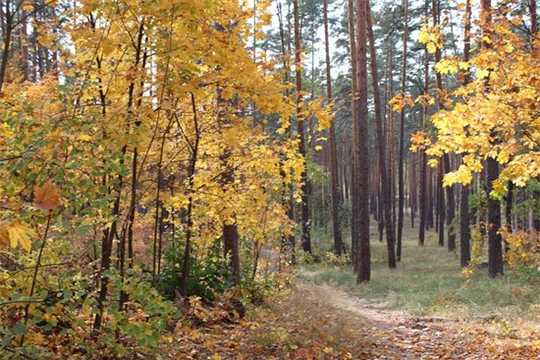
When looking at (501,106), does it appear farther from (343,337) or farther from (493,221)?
(493,221)

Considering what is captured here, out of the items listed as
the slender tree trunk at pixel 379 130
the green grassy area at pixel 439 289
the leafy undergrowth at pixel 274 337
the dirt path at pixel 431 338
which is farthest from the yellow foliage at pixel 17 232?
the slender tree trunk at pixel 379 130

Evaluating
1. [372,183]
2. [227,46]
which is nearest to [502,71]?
[227,46]

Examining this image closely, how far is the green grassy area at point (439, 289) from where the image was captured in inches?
409

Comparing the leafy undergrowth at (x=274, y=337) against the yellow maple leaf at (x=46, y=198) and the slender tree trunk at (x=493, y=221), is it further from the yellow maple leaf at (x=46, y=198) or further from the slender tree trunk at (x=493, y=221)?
the slender tree trunk at (x=493, y=221)

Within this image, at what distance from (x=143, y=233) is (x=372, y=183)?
4569cm

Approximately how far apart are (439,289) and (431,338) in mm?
5473

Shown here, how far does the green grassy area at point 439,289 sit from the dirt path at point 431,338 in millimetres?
825

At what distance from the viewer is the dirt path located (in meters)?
7.06

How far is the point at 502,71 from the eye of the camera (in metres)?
6.24

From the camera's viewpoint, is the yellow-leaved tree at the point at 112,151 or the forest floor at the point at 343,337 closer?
the yellow-leaved tree at the point at 112,151

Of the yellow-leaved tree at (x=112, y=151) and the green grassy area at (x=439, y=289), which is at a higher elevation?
the yellow-leaved tree at (x=112, y=151)

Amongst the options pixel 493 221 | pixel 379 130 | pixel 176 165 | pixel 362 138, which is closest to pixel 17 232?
pixel 176 165

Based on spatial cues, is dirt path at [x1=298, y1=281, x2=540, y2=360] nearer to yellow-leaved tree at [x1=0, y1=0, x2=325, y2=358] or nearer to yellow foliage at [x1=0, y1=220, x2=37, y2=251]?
yellow-leaved tree at [x1=0, y1=0, x2=325, y2=358]

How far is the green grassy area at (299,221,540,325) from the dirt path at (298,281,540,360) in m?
0.82
